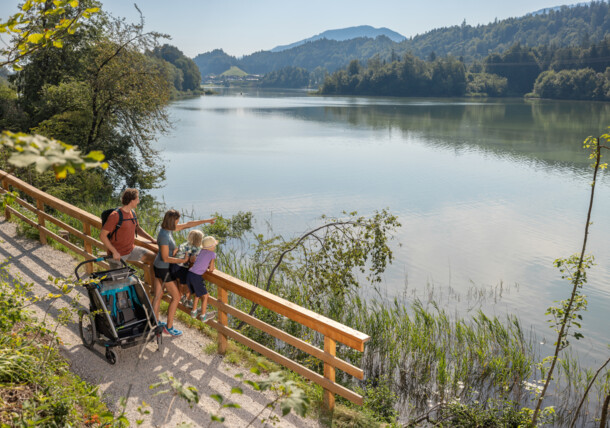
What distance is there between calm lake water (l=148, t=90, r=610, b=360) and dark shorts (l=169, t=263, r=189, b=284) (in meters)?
7.07

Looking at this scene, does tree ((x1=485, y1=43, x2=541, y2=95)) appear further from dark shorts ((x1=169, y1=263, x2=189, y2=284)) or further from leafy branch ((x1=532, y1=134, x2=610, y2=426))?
dark shorts ((x1=169, y1=263, x2=189, y2=284))

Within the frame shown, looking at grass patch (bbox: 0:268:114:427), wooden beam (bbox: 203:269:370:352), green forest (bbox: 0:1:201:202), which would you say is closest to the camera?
grass patch (bbox: 0:268:114:427)

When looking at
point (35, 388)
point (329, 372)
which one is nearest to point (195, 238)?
point (329, 372)

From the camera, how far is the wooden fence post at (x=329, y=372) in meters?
4.79

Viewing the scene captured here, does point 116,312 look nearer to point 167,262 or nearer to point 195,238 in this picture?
point 167,262

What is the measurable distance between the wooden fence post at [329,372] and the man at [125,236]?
2553 mm

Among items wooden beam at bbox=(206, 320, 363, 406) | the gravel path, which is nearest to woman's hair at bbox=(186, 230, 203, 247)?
wooden beam at bbox=(206, 320, 363, 406)

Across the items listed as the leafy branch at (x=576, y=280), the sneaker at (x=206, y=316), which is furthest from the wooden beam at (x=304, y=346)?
the leafy branch at (x=576, y=280)

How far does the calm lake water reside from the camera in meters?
12.8

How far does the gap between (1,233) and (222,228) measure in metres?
6.63

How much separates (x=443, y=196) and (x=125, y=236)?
61.1 ft

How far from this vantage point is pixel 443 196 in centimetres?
2247

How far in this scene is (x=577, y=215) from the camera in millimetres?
19562

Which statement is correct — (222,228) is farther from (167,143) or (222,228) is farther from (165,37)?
(167,143)
